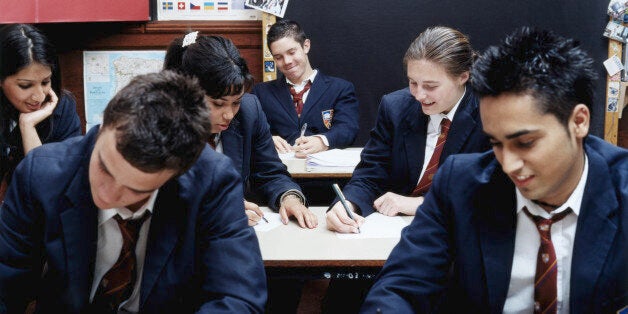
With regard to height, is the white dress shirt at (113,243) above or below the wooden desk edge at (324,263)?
above

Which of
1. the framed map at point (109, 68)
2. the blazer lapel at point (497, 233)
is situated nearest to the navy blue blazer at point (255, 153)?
the blazer lapel at point (497, 233)

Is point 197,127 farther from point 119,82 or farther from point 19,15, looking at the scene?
point 119,82

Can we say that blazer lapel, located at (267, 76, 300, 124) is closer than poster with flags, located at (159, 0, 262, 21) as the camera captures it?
Yes

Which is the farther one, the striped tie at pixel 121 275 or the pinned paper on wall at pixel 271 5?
the pinned paper on wall at pixel 271 5

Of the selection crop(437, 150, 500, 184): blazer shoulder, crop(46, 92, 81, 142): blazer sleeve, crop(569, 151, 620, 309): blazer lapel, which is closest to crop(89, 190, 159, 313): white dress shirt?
crop(437, 150, 500, 184): blazer shoulder

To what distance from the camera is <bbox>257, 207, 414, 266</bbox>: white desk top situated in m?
1.81

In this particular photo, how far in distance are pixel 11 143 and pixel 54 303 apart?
1539mm

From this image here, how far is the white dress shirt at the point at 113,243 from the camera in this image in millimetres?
1416

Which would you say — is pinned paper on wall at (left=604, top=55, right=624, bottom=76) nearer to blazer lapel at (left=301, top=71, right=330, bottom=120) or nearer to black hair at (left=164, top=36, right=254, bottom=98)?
blazer lapel at (left=301, top=71, right=330, bottom=120)

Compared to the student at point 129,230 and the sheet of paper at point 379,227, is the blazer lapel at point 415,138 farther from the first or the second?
the student at point 129,230

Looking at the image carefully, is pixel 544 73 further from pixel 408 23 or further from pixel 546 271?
pixel 408 23

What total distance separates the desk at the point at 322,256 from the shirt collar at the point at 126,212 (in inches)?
19.8

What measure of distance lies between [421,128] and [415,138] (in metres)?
0.05

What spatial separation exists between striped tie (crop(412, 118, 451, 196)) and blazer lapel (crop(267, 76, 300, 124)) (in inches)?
67.6
